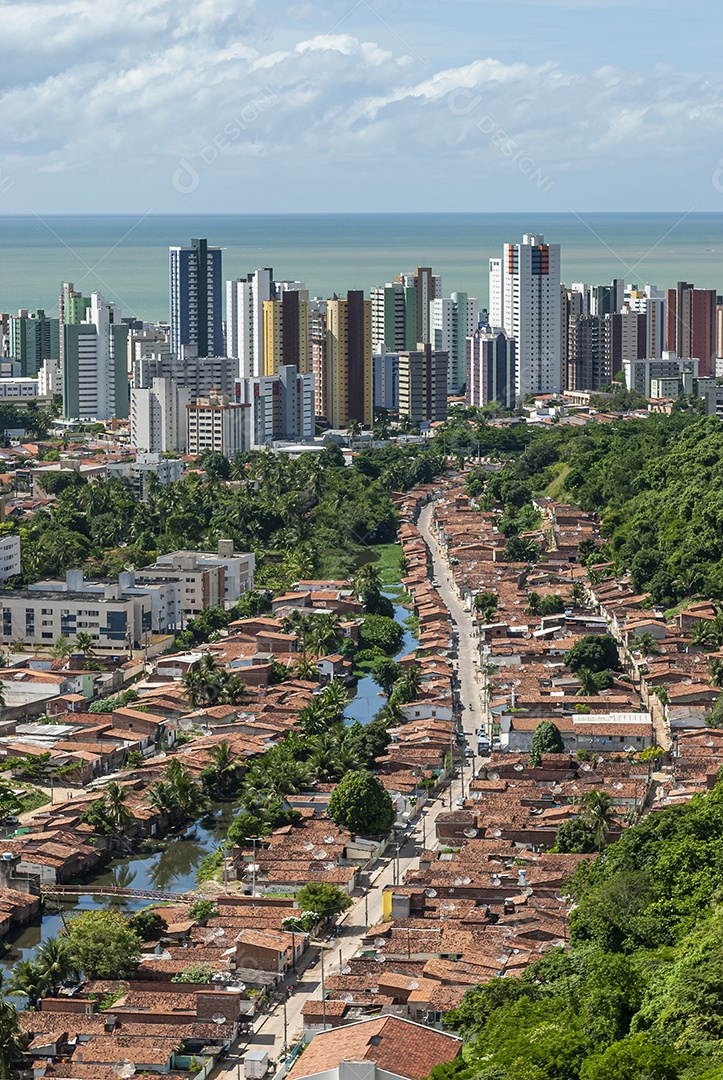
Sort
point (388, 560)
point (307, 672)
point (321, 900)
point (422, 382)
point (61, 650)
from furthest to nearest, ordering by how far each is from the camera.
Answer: point (422, 382) → point (388, 560) → point (61, 650) → point (307, 672) → point (321, 900)

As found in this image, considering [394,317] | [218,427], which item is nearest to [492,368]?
[394,317]

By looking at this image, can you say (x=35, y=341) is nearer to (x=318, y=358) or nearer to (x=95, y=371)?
(x=95, y=371)

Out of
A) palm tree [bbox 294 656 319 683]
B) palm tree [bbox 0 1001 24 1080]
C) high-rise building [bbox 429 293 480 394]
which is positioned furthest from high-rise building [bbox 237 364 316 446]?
palm tree [bbox 0 1001 24 1080]

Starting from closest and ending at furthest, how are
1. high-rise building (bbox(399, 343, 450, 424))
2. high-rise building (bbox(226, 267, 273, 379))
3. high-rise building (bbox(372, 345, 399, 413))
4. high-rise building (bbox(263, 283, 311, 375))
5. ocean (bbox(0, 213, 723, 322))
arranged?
high-rise building (bbox(263, 283, 311, 375)) < high-rise building (bbox(399, 343, 450, 424)) < high-rise building (bbox(226, 267, 273, 379)) < high-rise building (bbox(372, 345, 399, 413)) < ocean (bbox(0, 213, 723, 322))

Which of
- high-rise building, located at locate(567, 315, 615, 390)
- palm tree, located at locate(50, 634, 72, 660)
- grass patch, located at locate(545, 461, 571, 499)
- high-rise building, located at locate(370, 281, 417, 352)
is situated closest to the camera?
palm tree, located at locate(50, 634, 72, 660)

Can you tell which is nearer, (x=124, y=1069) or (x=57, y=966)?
(x=124, y=1069)

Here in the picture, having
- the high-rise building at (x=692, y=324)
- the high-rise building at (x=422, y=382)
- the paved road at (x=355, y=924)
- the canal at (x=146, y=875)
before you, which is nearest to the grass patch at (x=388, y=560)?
the paved road at (x=355, y=924)

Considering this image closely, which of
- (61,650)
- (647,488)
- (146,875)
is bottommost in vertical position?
(146,875)

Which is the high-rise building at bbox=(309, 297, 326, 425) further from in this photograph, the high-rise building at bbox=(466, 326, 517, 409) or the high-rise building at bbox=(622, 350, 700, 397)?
the high-rise building at bbox=(622, 350, 700, 397)
